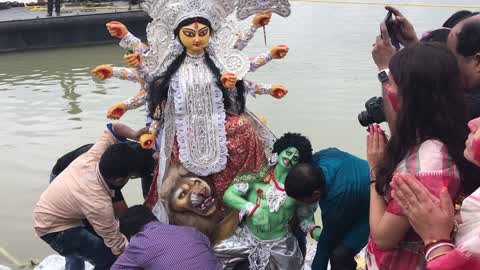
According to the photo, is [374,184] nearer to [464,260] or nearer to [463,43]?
[464,260]

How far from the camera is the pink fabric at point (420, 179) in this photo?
1.41 m

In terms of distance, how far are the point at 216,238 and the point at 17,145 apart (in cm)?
377

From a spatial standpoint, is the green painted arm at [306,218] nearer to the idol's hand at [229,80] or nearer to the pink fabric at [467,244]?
the idol's hand at [229,80]

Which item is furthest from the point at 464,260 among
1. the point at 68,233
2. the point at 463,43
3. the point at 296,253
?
the point at 68,233

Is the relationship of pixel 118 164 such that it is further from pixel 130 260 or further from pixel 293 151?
pixel 293 151

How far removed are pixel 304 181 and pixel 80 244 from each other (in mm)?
1238

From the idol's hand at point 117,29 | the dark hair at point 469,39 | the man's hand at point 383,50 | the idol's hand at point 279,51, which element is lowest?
the idol's hand at point 279,51

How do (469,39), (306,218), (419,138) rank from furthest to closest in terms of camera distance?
(306,218), (469,39), (419,138)

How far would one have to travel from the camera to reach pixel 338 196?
2119mm

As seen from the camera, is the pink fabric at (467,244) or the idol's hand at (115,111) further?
the idol's hand at (115,111)

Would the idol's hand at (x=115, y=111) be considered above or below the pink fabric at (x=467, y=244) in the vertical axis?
below

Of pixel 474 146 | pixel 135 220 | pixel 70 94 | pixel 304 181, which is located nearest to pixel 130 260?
pixel 135 220

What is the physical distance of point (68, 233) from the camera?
2.55 m

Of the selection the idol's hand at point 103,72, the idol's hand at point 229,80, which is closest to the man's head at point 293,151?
the idol's hand at point 229,80
